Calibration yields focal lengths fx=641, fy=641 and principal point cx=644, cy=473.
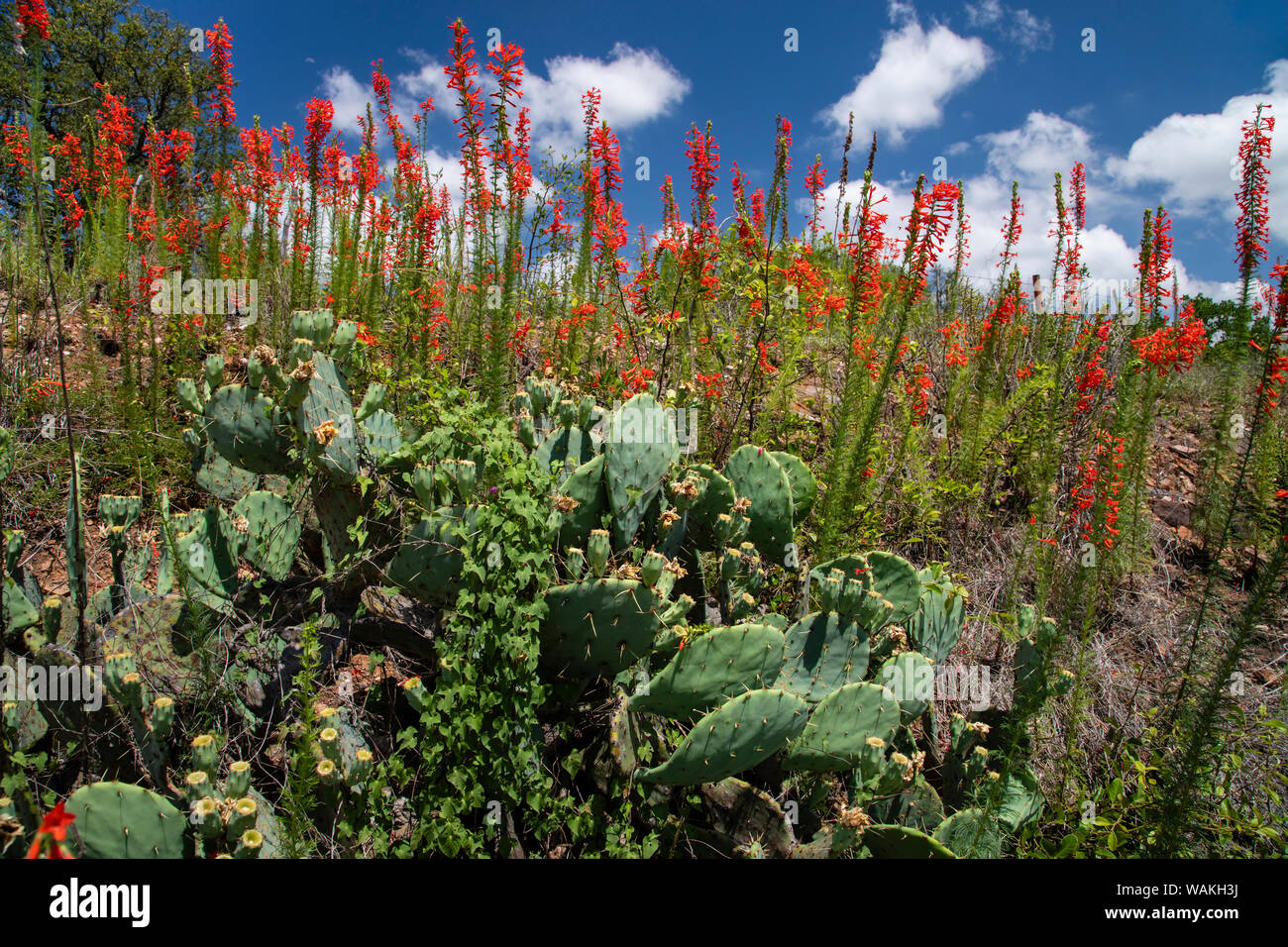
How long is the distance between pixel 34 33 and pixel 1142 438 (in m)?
4.47

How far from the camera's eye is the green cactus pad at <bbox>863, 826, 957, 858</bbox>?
1784mm

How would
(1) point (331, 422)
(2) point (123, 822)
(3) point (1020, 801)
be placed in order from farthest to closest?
(3) point (1020, 801), (1) point (331, 422), (2) point (123, 822)

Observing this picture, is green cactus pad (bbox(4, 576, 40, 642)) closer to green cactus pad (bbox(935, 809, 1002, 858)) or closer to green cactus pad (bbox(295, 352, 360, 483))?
green cactus pad (bbox(295, 352, 360, 483))

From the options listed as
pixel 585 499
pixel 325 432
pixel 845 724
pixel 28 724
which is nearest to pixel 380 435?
pixel 325 432

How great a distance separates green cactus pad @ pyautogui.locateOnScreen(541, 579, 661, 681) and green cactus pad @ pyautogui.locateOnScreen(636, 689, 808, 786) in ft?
1.12

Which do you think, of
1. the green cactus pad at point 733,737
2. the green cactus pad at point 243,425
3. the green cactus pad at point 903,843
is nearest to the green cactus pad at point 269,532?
the green cactus pad at point 243,425

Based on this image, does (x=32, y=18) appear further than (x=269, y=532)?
No

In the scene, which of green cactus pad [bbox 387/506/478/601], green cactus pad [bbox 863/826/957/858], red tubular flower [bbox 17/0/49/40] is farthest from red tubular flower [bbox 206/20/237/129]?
green cactus pad [bbox 863/826/957/858]

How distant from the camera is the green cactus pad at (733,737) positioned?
1.76 m

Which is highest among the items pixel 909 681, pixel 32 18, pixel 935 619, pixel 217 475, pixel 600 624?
pixel 32 18

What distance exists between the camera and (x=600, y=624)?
200cm

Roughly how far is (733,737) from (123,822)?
4.79ft

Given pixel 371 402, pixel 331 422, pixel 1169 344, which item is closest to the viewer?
pixel 331 422

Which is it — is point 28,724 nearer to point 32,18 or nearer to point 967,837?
point 32,18
